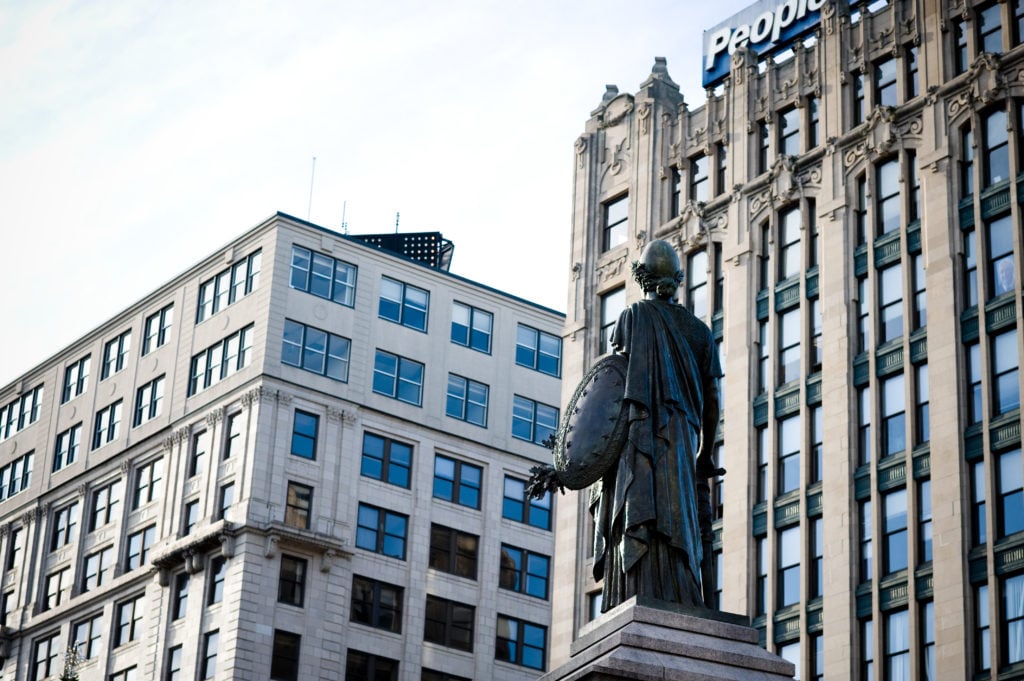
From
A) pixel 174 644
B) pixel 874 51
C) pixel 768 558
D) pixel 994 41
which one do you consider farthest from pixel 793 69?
pixel 174 644

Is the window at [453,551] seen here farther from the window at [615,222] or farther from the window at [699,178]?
the window at [699,178]

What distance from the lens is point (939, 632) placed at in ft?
148

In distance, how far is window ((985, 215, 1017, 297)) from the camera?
47969mm

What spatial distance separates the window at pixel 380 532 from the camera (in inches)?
2980

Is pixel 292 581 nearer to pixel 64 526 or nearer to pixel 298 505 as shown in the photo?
pixel 298 505

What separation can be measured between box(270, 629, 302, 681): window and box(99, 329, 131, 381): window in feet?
61.8

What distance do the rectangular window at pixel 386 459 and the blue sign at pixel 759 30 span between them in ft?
76.9

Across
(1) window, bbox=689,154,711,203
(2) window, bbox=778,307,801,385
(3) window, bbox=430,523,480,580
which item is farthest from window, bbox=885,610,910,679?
(3) window, bbox=430,523,480,580

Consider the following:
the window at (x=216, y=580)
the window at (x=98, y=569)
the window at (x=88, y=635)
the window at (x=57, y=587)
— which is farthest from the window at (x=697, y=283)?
the window at (x=57, y=587)

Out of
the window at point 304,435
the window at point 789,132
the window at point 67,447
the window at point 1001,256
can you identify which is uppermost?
the window at point 789,132

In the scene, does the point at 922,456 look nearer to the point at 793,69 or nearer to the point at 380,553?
the point at 793,69

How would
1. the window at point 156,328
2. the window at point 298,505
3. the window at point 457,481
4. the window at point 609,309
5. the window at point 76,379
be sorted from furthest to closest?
the window at point 76,379 → the window at point 156,328 → the window at point 457,481 → the window at point 298,505 → the window at point 609,309

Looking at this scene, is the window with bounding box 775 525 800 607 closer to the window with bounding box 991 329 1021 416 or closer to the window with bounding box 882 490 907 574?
the window with bounding box 882 490 907 574

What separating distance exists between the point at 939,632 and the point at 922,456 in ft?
15.8
